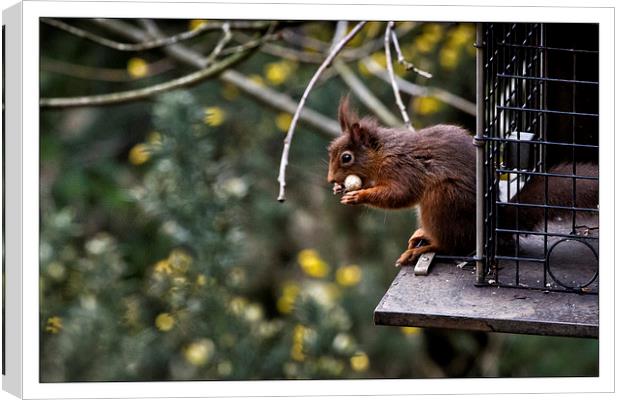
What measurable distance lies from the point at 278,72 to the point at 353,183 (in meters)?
1.27

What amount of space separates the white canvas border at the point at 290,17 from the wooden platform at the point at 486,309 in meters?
0.05

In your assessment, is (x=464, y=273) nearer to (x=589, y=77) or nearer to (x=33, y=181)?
(x=589, y=77)

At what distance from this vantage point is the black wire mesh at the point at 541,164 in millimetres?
2100

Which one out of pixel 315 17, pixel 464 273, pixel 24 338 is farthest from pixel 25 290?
pixel 464 273

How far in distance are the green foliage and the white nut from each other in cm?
85

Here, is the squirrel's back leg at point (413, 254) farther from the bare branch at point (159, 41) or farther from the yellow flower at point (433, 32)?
the yellow flower at point (433, 32)

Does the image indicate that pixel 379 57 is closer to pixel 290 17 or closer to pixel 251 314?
pixel 251 314

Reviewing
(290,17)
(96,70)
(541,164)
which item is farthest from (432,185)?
(96,70)

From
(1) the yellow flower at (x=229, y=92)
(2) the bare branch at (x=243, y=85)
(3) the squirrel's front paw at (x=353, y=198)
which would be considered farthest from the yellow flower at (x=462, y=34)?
(3) the squirrel's front paw at (x=353, y=198)

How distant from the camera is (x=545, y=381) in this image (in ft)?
6.63

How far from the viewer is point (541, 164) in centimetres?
251

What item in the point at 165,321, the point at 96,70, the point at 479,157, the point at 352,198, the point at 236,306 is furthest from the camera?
the point at 96,70

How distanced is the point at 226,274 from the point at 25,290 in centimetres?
143

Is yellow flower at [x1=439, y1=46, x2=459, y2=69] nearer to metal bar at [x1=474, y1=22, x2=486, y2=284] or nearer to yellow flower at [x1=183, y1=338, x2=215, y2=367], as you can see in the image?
yellow flower at [x1=183, y1=338, x2=215, y2=367]
